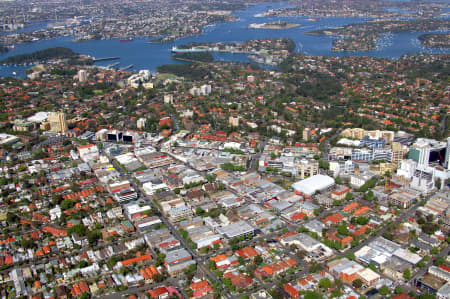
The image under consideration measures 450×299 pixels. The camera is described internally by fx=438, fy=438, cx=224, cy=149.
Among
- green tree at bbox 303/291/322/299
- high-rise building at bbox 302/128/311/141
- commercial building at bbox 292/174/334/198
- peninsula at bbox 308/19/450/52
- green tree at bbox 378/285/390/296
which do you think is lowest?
green tree at bbox 378/285/390/296

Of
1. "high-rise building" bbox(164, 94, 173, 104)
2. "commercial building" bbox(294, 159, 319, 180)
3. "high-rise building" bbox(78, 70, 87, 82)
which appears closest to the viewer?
"commercial building" bbox(294, 159, 319, 180)

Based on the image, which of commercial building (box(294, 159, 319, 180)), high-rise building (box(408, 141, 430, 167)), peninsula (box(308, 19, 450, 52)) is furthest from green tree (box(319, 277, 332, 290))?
peninsula (box(308, 19, 450, 52))

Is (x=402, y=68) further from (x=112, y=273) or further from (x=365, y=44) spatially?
(x=112, y=273)

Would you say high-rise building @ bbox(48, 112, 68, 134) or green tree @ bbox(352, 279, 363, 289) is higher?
high-rise building @ bbox(48, 112, 68, 134)

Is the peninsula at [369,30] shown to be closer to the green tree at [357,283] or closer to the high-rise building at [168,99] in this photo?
the high-rise building at [168,99]

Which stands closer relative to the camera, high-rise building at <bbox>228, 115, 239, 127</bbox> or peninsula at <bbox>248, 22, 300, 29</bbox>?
high-rise building at <bbox>228, 115, 239, 127</bbox>

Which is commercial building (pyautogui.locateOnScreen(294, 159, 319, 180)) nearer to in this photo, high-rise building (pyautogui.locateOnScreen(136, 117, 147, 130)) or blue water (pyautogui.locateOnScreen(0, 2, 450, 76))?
high-rise building (pyautogui.locateOnScreen(136, 117, 147, 130))

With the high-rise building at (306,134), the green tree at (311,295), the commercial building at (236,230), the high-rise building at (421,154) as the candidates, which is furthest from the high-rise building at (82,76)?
the green tree at (311,295)
